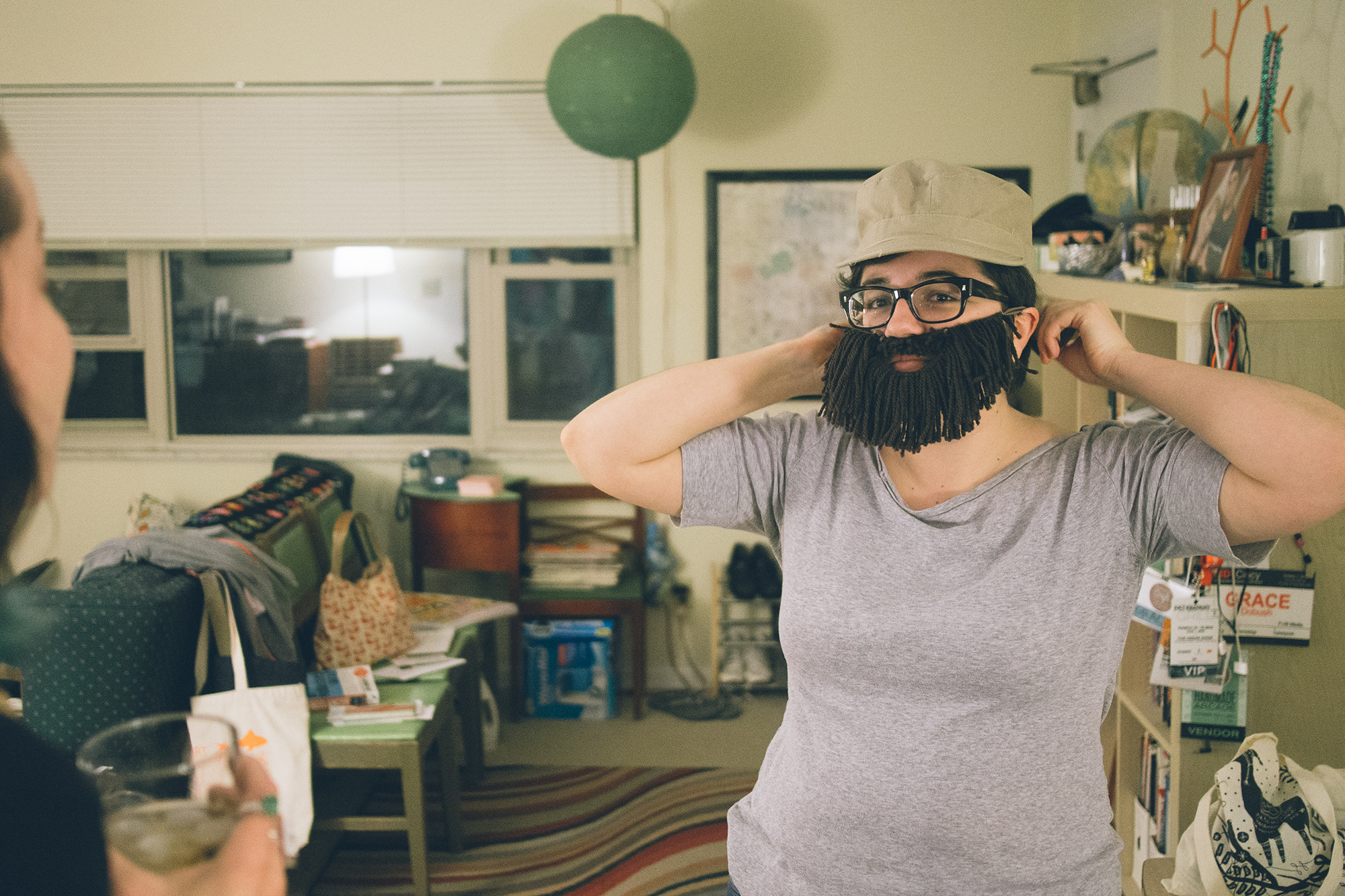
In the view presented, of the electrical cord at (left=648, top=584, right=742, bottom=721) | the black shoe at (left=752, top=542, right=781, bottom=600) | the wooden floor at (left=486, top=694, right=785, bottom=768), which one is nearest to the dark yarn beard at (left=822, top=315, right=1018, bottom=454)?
the wooden floor at (left=486, top=694, right=785, bottom=768)

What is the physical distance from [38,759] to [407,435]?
385cm

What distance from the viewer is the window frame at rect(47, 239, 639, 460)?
3.99 m

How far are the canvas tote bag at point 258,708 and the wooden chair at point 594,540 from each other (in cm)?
138

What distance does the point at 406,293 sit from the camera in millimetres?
4066

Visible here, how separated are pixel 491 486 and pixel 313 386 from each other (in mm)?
991

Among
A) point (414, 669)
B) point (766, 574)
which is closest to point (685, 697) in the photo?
point (766, 574)

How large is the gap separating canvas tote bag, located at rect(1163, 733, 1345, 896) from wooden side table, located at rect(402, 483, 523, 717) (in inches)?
102

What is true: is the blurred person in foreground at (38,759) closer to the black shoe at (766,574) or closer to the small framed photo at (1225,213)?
the small framed photo at (1225,213)

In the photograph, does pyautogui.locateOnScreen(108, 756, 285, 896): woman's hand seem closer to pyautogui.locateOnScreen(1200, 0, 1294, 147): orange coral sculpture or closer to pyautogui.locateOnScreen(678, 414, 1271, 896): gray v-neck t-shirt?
pyautogui.locateOnScreen(678, 414, 1271, 896): gray v-neck t-shirt

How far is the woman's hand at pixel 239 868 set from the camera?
0.37m

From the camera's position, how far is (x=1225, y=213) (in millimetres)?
1876

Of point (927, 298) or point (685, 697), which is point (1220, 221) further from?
point (685, 697)

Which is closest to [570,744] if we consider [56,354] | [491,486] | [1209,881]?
[491,486]

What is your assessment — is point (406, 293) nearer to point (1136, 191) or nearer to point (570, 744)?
point (570, 744)
